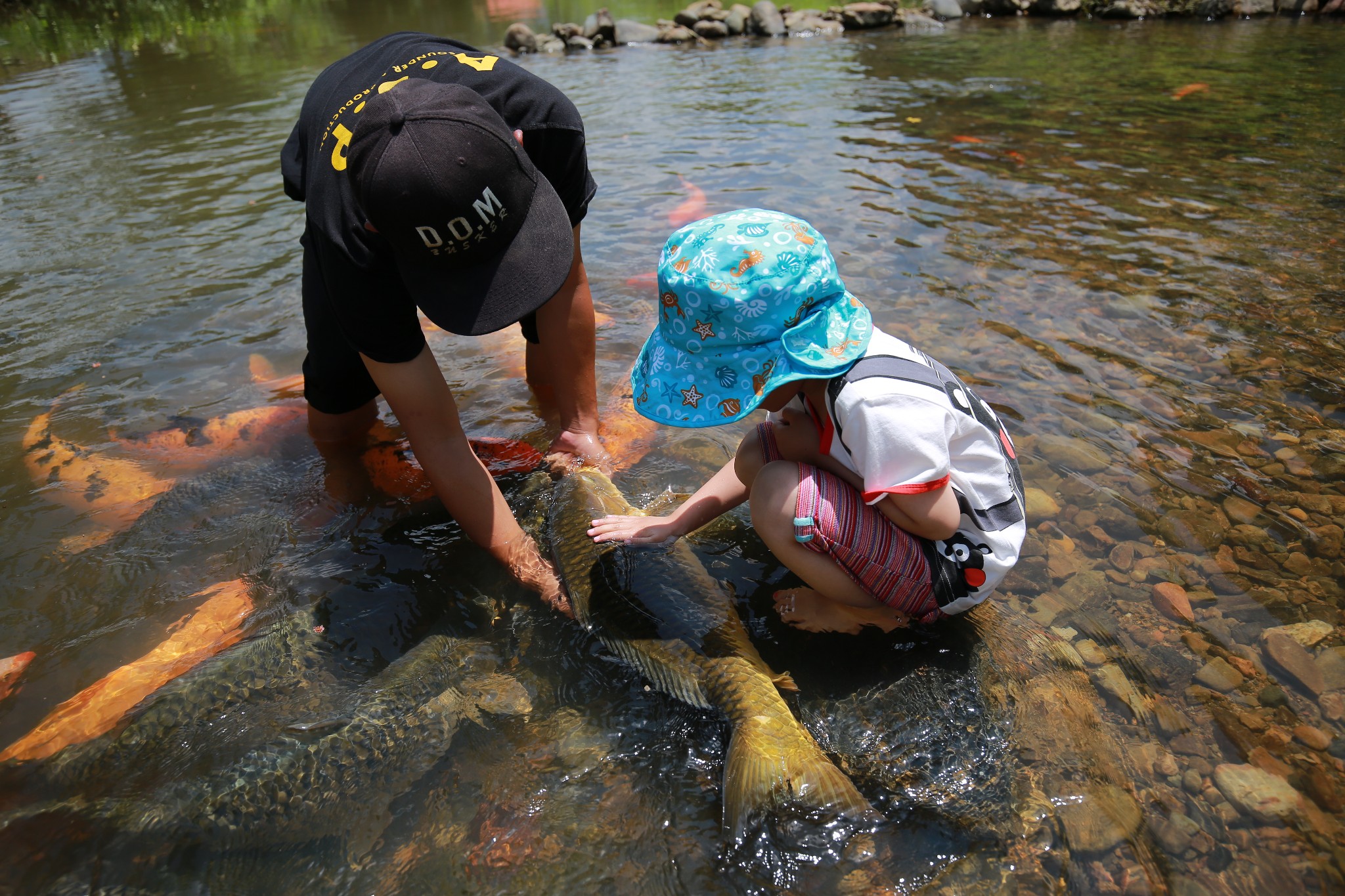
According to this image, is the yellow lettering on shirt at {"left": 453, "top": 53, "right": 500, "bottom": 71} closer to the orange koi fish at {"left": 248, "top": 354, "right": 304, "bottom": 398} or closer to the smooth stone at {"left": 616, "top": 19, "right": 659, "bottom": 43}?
the orange koi fish at {"left": 248, "top": 354, "right": 304, "bottom": 398}

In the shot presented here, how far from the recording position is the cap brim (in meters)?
2.00

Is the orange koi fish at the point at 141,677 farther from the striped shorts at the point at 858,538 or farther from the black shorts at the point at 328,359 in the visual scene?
the striped shorts at the point at 858,538

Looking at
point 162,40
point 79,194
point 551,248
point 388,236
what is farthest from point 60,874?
point 162,40

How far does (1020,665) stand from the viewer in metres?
2.39

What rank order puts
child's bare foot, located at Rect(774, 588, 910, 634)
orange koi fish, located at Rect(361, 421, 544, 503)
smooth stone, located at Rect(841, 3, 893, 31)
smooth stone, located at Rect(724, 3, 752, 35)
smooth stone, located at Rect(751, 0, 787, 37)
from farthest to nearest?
1. smooth stone, located at Rect(724, 3, 752, 35)
2. smooth stone, located at Rect(751, 0, 787, 37)
3. smooth stone, located at Rect(841, 3, 893, 31)
4. orange koi fish, located at Rect(361, 421, 544, 503)
5. child's bare foot, located at Rect(774, 588, 910, 634)

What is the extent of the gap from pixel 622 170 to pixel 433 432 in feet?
20.4

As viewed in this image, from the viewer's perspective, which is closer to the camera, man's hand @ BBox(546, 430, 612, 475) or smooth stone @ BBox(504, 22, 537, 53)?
man's hand @ BBox(546, 430, 612, 475)

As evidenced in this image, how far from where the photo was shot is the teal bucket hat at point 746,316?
1.94 metres

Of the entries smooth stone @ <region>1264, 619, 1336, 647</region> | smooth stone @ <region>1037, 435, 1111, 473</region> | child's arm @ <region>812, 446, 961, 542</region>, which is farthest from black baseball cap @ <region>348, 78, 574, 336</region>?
smooth stone @ <region>1264, 619, 1336, 647</region>

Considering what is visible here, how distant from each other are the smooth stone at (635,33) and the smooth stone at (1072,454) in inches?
680

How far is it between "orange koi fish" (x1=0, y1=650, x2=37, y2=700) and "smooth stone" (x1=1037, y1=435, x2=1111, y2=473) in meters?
3.84

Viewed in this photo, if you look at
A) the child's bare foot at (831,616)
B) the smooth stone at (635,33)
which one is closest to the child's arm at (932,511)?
the child's bare foot at (831,616)

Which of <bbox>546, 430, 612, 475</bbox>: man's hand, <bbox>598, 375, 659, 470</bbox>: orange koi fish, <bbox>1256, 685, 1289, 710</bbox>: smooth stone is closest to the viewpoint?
<bbox>1256, 685, 1289, 710</bbox>: smooth stone

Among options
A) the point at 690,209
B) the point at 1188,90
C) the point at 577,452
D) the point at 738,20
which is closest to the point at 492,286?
the point at 577,452
